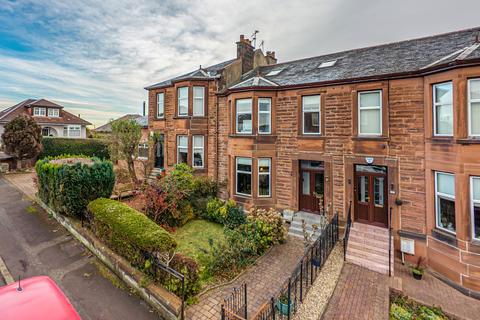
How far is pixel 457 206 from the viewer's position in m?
8.51

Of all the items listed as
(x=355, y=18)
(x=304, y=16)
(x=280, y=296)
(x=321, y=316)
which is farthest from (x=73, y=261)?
(x=355, y=18)

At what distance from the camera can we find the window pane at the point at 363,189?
11.6 meters

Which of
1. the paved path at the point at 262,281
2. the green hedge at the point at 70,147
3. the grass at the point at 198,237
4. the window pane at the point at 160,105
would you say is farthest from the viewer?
the green hedge at the point at 70,147

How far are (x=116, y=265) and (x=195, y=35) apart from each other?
639 inches

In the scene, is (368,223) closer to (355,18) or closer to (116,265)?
(116,265)

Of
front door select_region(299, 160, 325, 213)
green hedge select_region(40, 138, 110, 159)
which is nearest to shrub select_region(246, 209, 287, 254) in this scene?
front door select_region(299, 160, 325, 213)

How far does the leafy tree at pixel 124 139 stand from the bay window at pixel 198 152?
457cm

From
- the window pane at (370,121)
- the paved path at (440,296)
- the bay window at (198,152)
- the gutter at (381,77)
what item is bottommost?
the paved path at (440,296)

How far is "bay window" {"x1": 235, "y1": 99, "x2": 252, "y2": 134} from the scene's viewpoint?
1389cm

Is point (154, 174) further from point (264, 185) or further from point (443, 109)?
point (443, 109)

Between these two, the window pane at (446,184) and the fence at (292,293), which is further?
the window pane at (446,184)

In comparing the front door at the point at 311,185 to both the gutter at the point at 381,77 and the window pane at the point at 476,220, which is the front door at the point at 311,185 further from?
the window pane at the point at 476,220

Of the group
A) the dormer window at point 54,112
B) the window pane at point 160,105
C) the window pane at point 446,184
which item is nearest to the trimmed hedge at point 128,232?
the window pane at point 446,184

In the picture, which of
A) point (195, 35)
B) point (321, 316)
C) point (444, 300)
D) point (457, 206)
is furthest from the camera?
point (195, 35)
